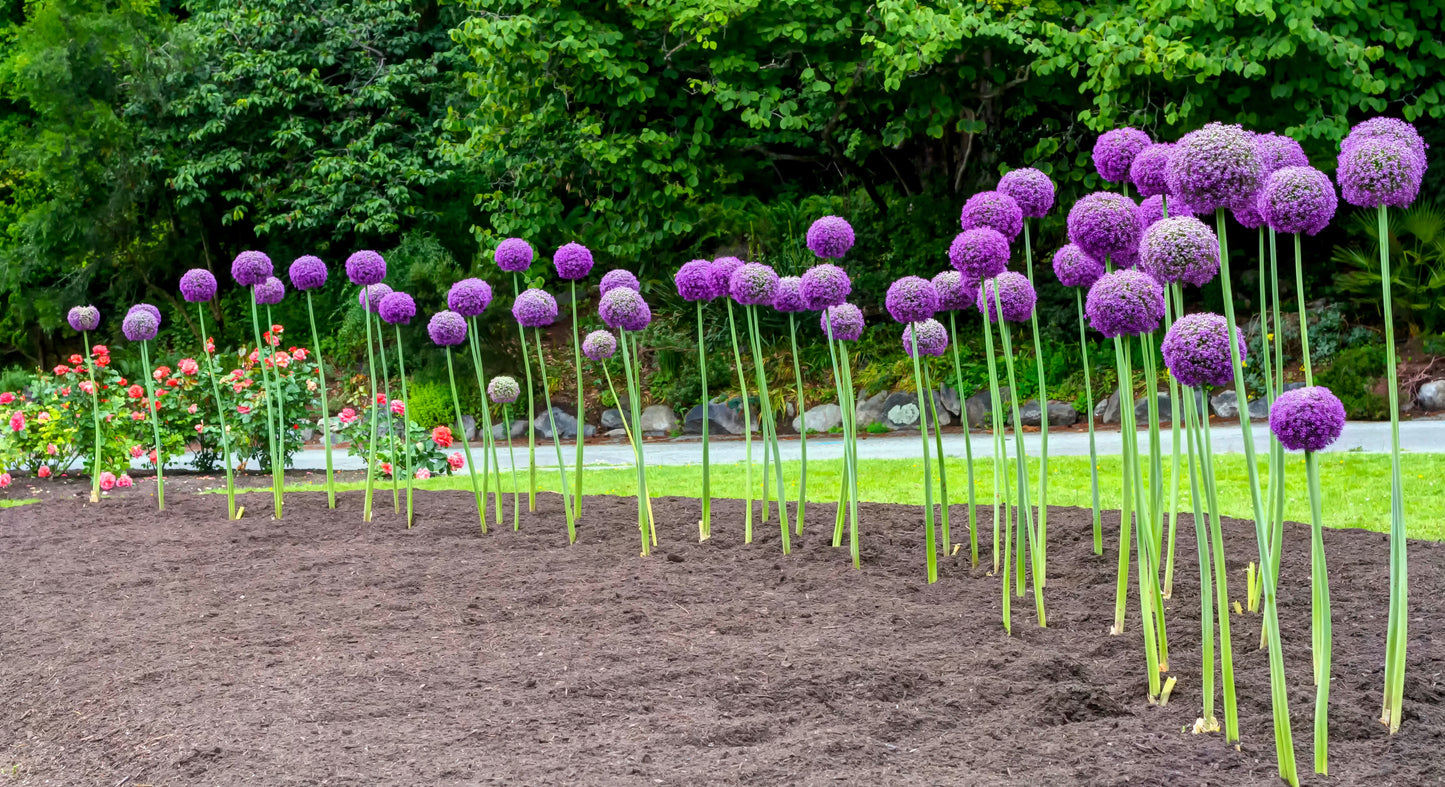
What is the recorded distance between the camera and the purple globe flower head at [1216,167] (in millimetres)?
2295

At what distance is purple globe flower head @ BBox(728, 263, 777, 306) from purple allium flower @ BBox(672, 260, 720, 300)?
221 mm

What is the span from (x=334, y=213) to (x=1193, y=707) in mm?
15354

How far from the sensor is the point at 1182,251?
233 centimetres

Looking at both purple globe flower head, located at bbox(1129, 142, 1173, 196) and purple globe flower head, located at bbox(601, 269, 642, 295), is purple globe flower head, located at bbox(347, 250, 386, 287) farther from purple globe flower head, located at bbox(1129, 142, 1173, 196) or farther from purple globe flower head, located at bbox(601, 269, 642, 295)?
purple globe flower head, located at bbox(1129, 142, 1173, 196)

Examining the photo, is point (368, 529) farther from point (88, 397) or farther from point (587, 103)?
point (587, 103)

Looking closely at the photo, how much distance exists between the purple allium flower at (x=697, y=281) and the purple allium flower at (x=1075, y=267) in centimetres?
143

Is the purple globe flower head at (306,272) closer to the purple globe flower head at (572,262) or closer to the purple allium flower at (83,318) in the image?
the purple globe flower head at (572,262)

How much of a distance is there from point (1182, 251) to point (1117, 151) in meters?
1.12

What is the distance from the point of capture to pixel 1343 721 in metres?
2.60

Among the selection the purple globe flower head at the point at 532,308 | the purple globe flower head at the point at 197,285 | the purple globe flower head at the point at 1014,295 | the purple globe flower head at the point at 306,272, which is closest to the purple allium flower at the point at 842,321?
the purple globe flower head at the point at 1014,295

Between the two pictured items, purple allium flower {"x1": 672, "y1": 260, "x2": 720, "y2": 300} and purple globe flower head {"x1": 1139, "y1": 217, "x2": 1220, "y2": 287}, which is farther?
purple allium flower {"x1": 672, "y1": 260, "x2": 720, "y2": 300}

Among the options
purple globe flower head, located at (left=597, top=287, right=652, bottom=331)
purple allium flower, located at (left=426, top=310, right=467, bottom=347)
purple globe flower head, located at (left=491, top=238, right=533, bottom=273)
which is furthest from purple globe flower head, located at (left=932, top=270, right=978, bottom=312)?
purple allium flower, located at (left=426, top=310, right=467, bottom=347)

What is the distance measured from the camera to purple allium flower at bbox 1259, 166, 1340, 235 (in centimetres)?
250

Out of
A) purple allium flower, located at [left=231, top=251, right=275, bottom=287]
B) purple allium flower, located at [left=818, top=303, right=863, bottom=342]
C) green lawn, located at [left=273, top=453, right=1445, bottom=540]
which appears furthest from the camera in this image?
green lawn, located at [left=273, top=453, right=1445, bottom=540]
